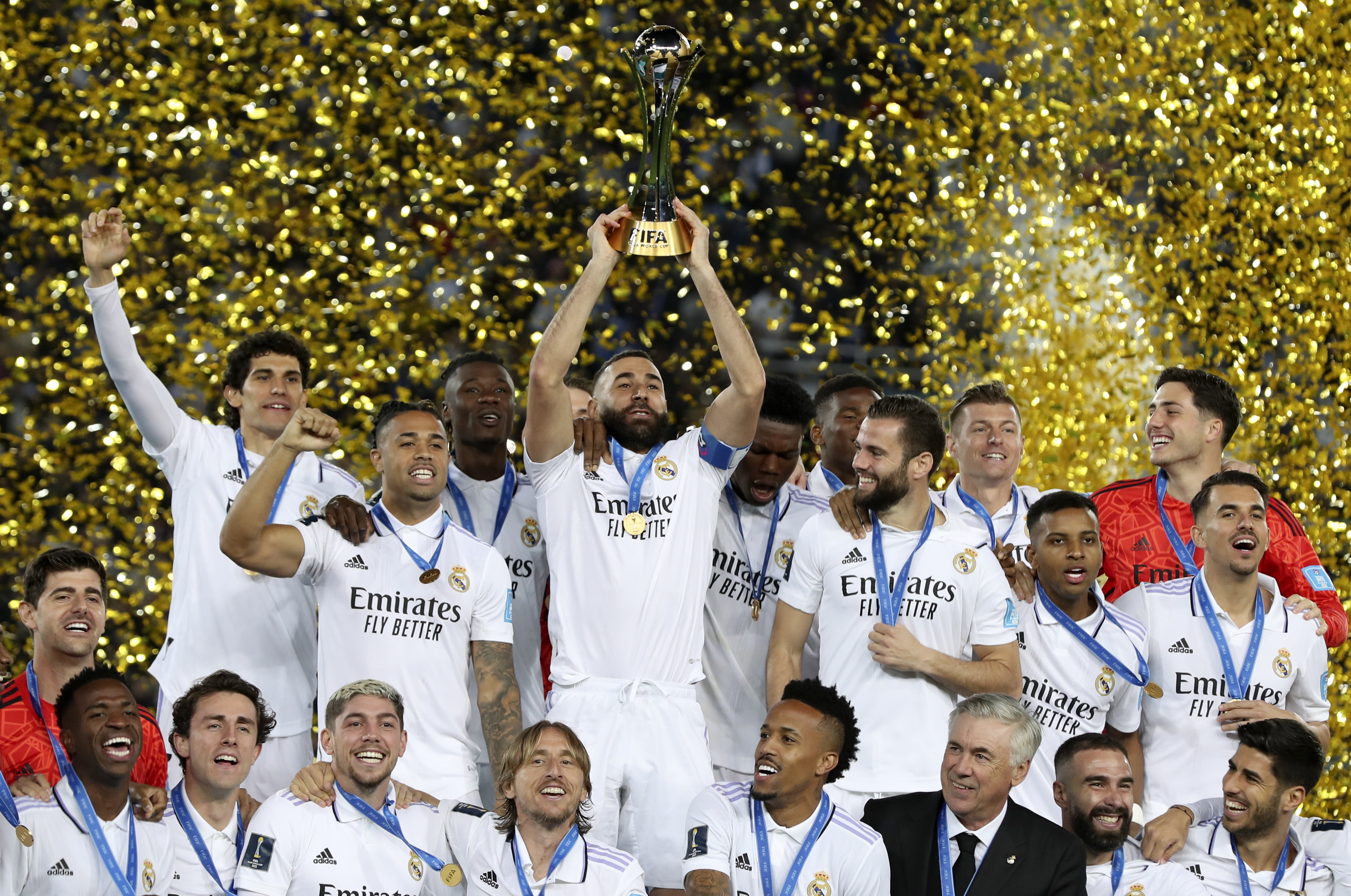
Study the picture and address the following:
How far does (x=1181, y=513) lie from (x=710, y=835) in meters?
2.13

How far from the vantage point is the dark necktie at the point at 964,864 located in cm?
366

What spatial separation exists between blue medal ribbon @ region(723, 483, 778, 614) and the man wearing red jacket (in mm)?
1125

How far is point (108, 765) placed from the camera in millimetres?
3758

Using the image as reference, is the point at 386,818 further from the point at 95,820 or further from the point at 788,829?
the point at 788,829

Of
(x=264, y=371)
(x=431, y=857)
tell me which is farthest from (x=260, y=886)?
(x=264, y=371)

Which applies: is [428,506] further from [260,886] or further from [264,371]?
[260,886]

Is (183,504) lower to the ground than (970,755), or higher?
higher

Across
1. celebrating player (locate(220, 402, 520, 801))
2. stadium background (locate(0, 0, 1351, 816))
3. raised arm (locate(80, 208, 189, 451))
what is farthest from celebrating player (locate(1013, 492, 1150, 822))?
raised arm (locate(80, 208, 189, 451))

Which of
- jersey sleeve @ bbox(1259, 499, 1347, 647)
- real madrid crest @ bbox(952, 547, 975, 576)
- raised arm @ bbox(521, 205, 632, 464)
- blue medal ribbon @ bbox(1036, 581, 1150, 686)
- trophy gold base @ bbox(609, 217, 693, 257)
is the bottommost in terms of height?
blue medal ribbon @ bbox(1036, 581, 1150, 686)

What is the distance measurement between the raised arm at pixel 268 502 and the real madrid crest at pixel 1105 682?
7.65ft

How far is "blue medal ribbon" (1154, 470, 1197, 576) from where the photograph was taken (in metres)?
4.80

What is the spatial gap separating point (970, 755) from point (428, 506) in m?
1.65

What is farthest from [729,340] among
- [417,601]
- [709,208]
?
[709,208]

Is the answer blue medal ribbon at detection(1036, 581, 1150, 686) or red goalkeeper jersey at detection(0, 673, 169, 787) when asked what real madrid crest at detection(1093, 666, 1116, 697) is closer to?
blue medal ribbon at detection(1036, 581, 1150, 686)
